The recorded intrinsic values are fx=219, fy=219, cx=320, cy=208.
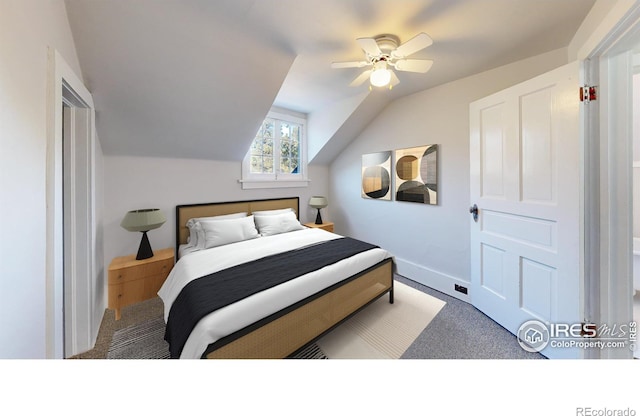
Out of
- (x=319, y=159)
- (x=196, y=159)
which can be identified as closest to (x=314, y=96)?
(x=319, y=159)

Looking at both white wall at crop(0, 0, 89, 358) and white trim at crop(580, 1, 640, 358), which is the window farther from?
white trim at crop(580, 1, 640, 358)

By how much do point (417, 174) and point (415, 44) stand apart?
163cm

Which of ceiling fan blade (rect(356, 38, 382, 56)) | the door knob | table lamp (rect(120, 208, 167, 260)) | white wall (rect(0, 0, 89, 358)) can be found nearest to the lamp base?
table lamp (rect(120, 208, 167, 260))

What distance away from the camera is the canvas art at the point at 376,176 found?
10.4 ft

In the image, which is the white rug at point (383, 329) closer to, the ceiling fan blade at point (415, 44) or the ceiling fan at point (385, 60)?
the ceiling fan at point (385, 60)

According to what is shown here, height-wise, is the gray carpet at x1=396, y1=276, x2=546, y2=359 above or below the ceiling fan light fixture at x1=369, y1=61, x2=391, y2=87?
below

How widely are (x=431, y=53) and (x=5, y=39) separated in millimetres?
2536

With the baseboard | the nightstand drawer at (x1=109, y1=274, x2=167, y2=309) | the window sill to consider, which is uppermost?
the window sill

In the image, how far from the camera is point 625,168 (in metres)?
1.26

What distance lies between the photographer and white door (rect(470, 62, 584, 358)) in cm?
140

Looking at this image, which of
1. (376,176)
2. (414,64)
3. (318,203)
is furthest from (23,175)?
(376,176)

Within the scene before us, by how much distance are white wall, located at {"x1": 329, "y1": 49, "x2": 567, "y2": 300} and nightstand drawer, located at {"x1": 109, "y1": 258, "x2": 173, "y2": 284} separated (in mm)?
2706

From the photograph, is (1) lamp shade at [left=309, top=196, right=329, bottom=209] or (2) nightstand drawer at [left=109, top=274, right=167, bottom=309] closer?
(2) nightstand drawer at [left=109, top=274, right=167, bottom=309]

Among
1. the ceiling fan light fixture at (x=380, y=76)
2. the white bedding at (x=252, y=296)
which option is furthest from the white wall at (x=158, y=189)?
the ceiling fan light fixture at (x=380, y=76)
